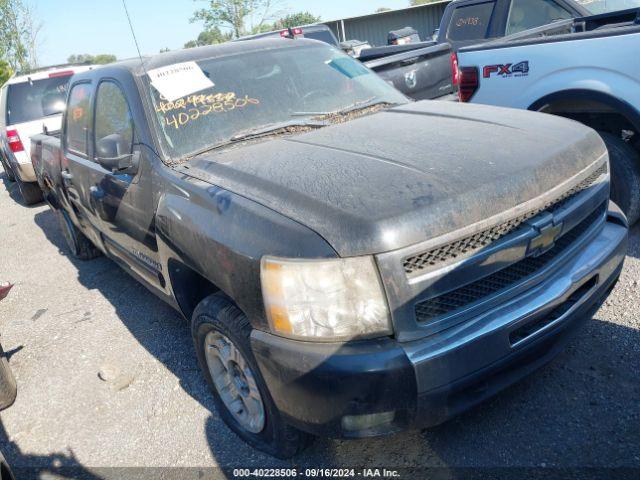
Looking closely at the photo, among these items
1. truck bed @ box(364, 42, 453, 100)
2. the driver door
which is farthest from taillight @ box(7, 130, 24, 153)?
truck bed @ box(364, 42, 453, 100)

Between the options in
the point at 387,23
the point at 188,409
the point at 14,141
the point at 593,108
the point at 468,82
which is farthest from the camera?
the point at 387,23

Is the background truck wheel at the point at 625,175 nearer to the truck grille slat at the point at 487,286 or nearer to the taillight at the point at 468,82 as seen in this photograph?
the taillight at the point at 468,82

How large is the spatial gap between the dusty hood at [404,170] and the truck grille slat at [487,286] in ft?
0.85

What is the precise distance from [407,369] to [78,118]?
11.8 feet

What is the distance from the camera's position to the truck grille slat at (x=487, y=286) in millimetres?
2045

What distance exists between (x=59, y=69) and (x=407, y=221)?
9.11 meters

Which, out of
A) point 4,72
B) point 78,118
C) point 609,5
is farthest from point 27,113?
point 4,72

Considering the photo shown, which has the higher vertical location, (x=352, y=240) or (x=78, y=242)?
(x=352, y=240)

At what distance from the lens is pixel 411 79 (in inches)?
204

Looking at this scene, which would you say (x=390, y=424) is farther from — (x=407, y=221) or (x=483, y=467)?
(x=407, y=221)

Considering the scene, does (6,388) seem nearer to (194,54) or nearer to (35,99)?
(194,54)

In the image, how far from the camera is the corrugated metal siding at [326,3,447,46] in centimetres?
2412

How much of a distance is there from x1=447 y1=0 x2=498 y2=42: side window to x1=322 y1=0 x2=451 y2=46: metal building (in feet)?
54.8

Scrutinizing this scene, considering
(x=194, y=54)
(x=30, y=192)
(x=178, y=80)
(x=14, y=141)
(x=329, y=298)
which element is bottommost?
(x=30, y=192)
